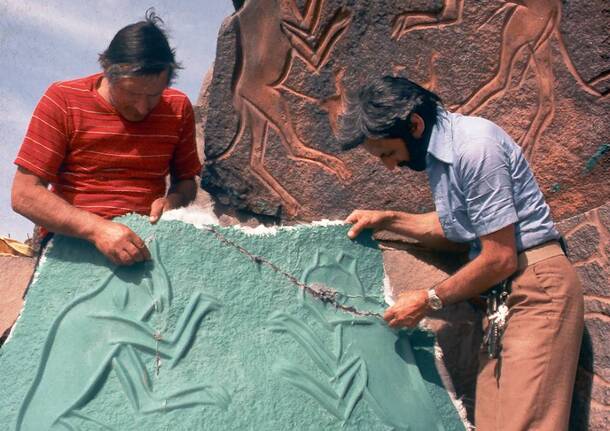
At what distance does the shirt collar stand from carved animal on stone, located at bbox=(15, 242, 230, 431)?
821mm

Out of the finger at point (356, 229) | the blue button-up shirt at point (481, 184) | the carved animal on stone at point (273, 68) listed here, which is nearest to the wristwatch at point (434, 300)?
the blue button-up shirt at point (481, 184)

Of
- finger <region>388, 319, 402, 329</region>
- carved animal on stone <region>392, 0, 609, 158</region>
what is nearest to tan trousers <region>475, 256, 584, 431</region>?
finger <region>388, 319, 402, 329</region>

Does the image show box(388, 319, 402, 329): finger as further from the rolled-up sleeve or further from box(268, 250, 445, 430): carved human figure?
the rolled-up sleeve

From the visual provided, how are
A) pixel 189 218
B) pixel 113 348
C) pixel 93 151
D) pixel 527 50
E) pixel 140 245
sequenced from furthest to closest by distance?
1. pixel 527 50
2. pixel 93 151
3. pixel 189 218
4. pixel 140 245
5. pixel 113 348

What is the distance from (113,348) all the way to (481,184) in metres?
1.18

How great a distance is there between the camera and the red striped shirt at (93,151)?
2.50m

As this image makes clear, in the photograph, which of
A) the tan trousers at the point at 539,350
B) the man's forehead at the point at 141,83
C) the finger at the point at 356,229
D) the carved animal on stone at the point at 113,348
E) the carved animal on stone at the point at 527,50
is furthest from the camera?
the carved animal on stone at the point at 527,50

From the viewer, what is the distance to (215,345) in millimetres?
2186

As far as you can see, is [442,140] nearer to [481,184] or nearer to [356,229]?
[481,184]

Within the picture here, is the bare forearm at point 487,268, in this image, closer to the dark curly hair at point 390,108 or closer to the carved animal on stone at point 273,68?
the dark curly hair at point 390,108

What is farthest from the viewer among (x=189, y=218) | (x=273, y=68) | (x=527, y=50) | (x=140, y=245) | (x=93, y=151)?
(x=273, y=68)

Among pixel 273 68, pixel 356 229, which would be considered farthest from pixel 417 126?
pixel 273 68

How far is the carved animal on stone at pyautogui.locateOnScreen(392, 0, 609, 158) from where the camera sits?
2871 millimetres

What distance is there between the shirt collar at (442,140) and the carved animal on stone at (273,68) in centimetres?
88
